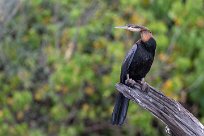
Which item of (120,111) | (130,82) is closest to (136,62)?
(130,82)

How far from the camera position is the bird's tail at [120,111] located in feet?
15.8

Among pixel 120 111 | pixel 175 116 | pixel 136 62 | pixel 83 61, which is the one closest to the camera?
pixel 175 116

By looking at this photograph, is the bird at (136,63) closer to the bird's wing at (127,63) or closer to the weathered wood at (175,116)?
the bird's wing at (127,63)

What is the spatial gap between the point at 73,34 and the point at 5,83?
125 cm

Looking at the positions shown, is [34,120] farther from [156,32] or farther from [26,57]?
[156,32]

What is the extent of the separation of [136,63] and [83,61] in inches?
141

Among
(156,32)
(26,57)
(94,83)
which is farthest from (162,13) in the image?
(26,57)

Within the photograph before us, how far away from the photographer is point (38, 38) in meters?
9.25

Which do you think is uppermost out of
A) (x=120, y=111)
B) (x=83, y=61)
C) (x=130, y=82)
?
(x=130, y=82)

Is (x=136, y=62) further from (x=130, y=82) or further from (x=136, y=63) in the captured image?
(x=130, y=82)

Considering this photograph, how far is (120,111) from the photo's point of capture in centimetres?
484

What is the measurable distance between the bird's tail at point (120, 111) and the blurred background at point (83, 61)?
3.46m

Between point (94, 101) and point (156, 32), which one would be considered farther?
point (94, 101)

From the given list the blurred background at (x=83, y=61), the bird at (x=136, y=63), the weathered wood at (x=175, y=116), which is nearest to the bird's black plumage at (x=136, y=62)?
the bird at (x=136, y=63)
